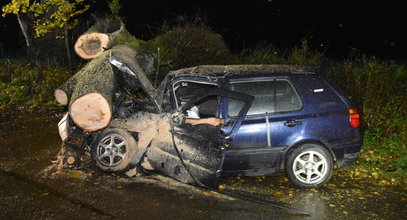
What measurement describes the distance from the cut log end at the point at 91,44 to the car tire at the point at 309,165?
5.81 m

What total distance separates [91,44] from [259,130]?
574cm

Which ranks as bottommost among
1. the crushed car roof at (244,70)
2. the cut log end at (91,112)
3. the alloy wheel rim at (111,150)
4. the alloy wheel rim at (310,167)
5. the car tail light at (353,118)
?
the alloy wheel rim at (310,167)

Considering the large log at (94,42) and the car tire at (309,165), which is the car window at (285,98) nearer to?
the car tire at (309,165)

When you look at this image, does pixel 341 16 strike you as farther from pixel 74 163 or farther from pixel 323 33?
pixel 74 163

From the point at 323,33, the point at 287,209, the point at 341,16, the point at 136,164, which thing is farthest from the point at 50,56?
the point at 341,16

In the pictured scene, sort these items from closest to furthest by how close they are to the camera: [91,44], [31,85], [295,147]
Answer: [295,147] → [91,44] → [31,85]

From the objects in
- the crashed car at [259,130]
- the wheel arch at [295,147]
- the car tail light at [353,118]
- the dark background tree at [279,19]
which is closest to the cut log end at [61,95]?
the crashed car at [259,130]

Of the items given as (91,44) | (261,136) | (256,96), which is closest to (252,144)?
(261,136)

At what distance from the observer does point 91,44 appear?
32.7ft

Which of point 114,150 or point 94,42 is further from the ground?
point 94,42

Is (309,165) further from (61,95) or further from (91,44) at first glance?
(91,44)

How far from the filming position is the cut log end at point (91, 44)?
9820mm

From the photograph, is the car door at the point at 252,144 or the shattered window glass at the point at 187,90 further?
the shattered window glass at the point at 187,90

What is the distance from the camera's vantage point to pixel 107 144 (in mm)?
6535
